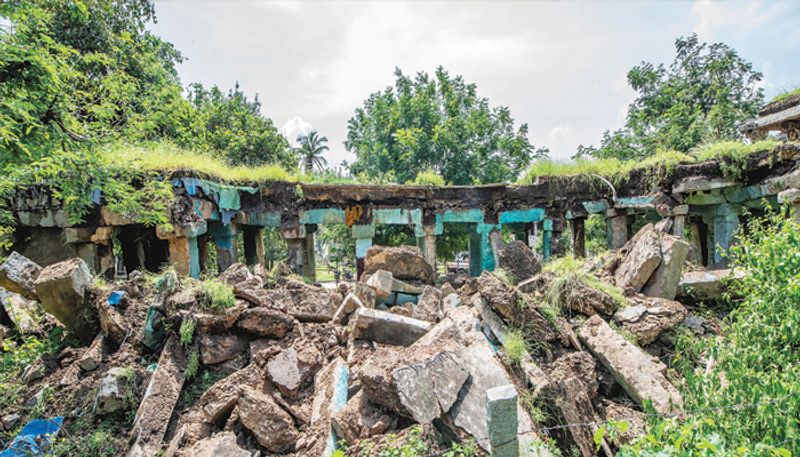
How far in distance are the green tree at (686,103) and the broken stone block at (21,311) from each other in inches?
718

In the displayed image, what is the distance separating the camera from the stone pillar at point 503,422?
2.41 metres

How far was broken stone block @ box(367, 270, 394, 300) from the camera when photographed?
230 inches

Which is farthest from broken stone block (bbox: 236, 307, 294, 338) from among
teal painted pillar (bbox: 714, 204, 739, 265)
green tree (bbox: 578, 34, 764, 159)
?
green tree (bbox: 578, 34, 764, 159)

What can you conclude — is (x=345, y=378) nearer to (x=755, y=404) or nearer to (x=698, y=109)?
(x=755, y=404)

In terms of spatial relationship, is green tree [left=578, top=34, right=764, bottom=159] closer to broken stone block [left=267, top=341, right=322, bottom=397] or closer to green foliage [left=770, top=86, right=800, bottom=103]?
green foliage [left=770, top=86, right=800, bottom=103]

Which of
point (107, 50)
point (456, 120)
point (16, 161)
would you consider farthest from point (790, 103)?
point (107, 50)

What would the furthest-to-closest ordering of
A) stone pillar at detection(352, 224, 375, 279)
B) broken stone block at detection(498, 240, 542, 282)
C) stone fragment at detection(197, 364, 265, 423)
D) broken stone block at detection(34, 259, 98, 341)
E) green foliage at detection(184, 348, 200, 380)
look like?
stone pillar at detection(352, 224, 375, 279) < broken stone block at detection(498, 240, 542, 282) < broken stone block at detection(34, 259, 98, 341) < green foliage at detection(184, 348, 200, 380) < stone fragment at detection(197, 364, 265, 423)

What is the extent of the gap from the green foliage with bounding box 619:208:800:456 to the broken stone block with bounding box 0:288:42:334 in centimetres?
643

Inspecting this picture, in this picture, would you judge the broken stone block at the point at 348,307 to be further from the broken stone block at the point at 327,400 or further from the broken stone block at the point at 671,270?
the broken stone block at the point at 671,270

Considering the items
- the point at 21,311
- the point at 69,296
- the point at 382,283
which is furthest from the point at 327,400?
the point at 21,311

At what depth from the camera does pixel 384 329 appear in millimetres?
4469

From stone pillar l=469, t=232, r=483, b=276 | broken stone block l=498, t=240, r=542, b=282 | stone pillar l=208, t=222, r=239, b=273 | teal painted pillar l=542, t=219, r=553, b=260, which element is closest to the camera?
broken stone block l=498, t=240, r=542, b=282

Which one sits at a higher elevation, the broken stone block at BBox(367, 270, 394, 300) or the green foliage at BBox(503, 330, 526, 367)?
the broken stone block at BBox(367, 270, 394, 300)

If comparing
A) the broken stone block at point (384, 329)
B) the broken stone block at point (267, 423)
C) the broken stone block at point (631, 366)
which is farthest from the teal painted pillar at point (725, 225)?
the broken stone block at point (267, 423)
